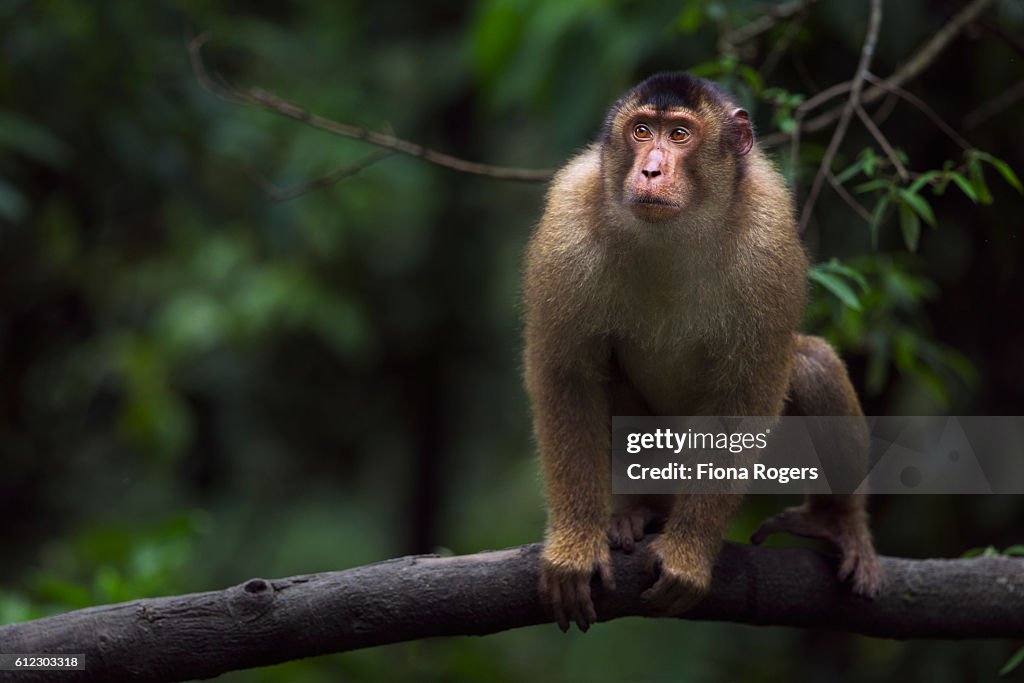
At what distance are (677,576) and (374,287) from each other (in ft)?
28.0

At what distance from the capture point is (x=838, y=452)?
6.33 m

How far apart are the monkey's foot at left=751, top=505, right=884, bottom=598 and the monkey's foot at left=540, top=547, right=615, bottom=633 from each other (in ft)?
3.92

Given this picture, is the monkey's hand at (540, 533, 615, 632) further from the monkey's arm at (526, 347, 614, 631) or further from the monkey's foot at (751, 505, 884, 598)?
the monkey's foot at (751, 505, 884, 598)

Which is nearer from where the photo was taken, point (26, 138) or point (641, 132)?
point (641, 132)

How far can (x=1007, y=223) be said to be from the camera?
7906 millimetres

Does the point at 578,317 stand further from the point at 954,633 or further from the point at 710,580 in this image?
the point at 954,633

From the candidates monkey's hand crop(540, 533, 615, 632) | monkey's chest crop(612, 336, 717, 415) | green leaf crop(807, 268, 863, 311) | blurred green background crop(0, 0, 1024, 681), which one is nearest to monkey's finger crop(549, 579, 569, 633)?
monkey's hand crop(540, 533, 615, 632)

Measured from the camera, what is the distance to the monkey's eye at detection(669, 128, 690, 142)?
5609mm

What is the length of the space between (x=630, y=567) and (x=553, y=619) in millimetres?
442

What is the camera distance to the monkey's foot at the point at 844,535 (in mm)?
6047

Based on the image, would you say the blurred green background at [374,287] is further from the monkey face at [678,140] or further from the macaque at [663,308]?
the monkey face at [678,140]

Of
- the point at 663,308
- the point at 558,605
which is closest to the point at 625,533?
the point at 558,605

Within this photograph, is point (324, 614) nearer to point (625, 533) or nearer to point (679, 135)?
point (625, 533)

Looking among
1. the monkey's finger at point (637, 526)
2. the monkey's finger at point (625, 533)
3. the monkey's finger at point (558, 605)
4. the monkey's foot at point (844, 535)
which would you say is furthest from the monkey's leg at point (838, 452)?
the monkey's finger at point (558, 605)
